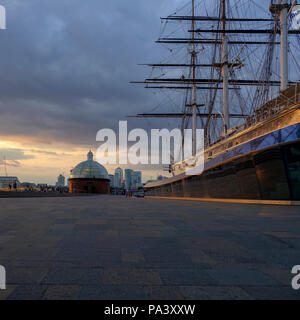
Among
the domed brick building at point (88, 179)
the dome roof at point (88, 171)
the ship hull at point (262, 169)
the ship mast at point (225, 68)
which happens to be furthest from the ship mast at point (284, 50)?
the dome roof at point (88, 171)

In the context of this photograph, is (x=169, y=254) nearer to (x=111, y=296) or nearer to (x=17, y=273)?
(x=111, y=296)

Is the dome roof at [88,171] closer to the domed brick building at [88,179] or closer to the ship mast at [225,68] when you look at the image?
the domed brick building at [88,179]

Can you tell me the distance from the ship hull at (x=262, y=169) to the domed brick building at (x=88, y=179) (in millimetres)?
57078

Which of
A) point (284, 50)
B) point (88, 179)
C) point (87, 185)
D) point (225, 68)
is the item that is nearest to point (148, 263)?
point (284, 50)

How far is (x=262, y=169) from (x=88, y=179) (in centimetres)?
6504

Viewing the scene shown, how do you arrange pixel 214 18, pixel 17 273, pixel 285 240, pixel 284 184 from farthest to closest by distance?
pixel 214 18
pixel 284 184
pixel 285 240
pixel 17 273

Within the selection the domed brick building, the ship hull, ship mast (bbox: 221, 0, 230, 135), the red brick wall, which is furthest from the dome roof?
the ship hull

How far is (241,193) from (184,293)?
15.7m

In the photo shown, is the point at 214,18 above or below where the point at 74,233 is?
above

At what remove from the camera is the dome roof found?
7669 cm

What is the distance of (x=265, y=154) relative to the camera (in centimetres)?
1473

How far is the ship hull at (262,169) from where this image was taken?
13.5 m

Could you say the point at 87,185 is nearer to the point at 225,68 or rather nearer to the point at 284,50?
the point at 225,68
